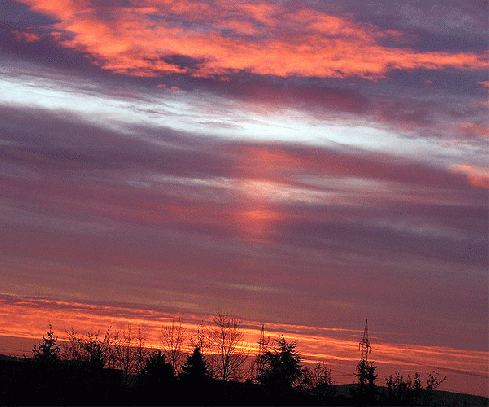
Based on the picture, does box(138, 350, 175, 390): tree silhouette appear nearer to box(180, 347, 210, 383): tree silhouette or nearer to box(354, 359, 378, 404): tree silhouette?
box(180, 347, 210, 383): tree silhouette

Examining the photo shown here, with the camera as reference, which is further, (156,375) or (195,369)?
(195,369)

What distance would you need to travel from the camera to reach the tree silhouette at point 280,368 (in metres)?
98.9

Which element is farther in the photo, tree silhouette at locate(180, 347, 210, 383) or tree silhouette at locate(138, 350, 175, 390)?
tree silhouette at locate(180, 347, 210, 383)

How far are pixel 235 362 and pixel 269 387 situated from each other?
1792 cm

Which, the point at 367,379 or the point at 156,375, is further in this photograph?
the point at 367,379

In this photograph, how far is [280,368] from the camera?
101 m

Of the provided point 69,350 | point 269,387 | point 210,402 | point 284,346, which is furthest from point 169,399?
point 69,350

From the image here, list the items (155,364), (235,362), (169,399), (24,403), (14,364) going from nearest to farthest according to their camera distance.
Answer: (24,403) < (169,399) < (155,364) < (14,364) < (235,362)

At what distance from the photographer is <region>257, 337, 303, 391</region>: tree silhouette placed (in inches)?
3895

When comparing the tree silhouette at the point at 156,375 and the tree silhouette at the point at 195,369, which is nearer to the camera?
the tree silhouette at the point at 156,375

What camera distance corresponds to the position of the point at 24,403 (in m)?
67.9

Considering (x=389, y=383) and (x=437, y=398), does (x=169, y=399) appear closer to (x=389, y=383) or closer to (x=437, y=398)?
(x=389, y=383)

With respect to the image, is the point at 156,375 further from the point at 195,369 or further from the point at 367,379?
the point at 367,379

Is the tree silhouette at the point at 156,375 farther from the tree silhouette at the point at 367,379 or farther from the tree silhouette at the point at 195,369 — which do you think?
the tree silhouette at the point at 367,379
